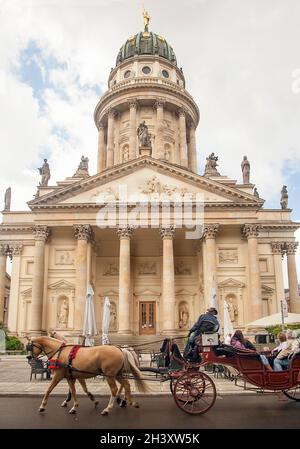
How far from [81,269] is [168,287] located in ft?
24.1

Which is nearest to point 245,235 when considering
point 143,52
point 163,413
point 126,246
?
point 126,246

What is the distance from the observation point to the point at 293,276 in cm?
4228

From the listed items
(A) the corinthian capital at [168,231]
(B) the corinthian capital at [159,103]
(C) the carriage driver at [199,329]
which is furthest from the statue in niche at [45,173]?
(C) the carriage driver at [199,329]

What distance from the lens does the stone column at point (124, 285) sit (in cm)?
3259

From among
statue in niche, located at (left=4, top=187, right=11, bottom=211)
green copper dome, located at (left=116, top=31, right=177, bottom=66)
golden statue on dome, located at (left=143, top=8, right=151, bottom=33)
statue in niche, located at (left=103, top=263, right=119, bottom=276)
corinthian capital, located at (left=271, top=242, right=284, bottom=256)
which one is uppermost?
golden statue on dome, located at (left=143, top=8, right=151, bottom=33)

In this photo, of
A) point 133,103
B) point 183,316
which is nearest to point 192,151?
point 133,103

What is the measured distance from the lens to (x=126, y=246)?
113 feet

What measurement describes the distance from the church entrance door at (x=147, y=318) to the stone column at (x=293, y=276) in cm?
1367

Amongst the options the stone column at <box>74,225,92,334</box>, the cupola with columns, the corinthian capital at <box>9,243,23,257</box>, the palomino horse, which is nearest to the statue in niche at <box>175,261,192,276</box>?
the stone column at <box>74,225,92,334</box>

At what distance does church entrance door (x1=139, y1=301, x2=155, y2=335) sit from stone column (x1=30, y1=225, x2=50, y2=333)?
Answer: 10.2 meters

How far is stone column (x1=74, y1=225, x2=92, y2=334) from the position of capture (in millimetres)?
32903

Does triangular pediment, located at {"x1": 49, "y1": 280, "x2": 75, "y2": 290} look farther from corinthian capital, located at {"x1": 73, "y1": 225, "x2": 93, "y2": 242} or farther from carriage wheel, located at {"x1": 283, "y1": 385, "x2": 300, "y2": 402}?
carriage wheel, located at {"x1": 283, "y1": 385, "x2": 300, "y2": 402}
